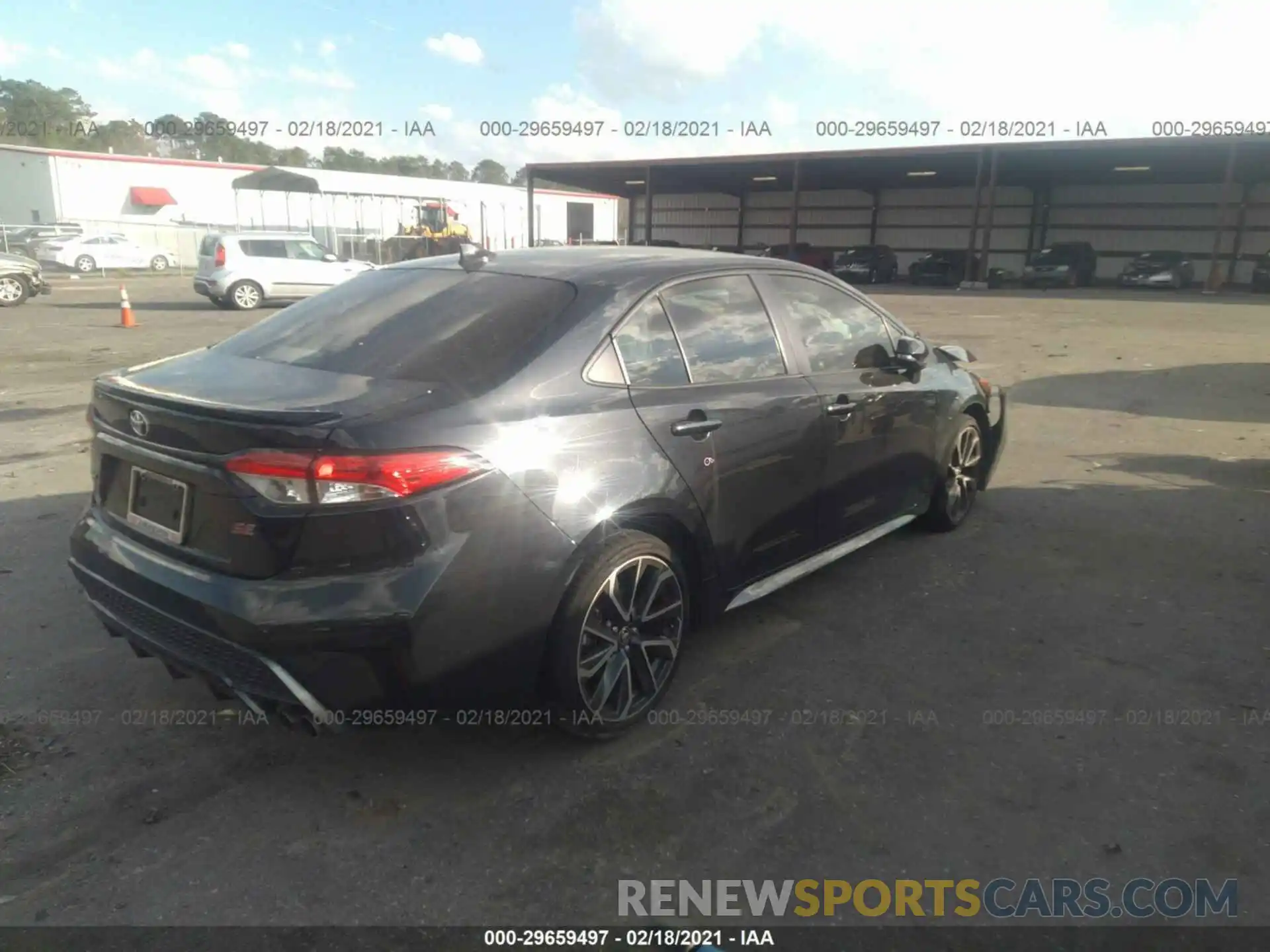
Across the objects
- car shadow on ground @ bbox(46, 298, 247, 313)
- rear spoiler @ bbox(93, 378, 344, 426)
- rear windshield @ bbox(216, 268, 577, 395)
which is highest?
rear windshield @ bbox(216, 268, 577, 395)

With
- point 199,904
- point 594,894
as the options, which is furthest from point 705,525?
point 199,904

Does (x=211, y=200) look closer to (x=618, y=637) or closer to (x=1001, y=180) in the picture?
(x=1001, y=180)

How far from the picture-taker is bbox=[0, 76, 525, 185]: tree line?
6644 centimetres

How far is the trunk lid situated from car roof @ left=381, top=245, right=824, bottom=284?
3.01 feet

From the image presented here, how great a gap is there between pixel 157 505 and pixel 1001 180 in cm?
3983

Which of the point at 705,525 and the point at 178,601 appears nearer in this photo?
the point at 178,601

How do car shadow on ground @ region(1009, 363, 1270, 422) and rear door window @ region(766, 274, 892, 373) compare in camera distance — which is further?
car shadow on ground @ region(1009, 363, 1270, 422)

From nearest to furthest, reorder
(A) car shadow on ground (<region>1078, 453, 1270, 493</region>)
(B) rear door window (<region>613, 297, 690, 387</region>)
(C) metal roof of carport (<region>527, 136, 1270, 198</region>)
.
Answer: (B) rear door window (<region>613, 297, 690, 387</region>)
(A) car shadow on ground (<region>1078, 453, 1270, 493</region>)
(C) metal roof of carport (<region>527, 136, 1270, 198</region>)

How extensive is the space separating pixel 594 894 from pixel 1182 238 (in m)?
41.1

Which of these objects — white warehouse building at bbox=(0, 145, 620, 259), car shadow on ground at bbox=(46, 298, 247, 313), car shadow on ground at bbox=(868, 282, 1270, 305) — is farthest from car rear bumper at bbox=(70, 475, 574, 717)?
white warehouse building at bbox=(0, 145, 620, 259)

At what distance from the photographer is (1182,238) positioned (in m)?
35.6

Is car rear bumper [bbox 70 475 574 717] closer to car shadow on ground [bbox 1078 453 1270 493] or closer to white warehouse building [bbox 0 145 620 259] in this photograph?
car shadow on ground [bbox 1078 453 1270 493]

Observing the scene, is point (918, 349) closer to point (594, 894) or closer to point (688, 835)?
point (688, 835)

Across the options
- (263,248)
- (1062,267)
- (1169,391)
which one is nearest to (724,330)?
(1169,391)
